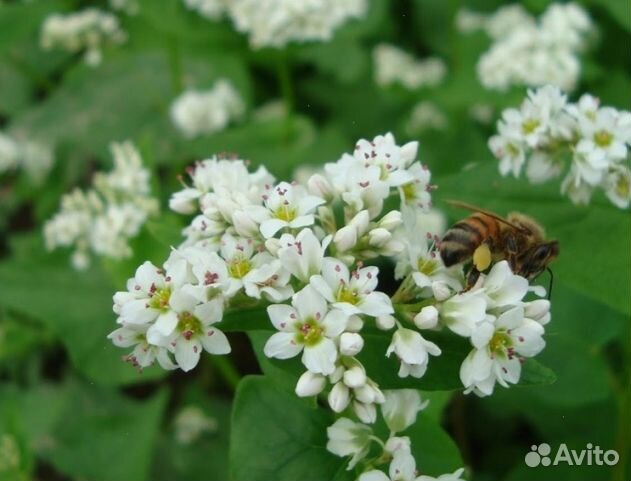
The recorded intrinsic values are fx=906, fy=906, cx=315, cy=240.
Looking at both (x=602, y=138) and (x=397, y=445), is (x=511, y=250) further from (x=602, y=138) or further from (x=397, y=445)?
(x=602, y=138)

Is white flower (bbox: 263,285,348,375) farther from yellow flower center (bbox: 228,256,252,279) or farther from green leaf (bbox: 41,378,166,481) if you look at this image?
green leaf (bbox: 41,378,166,481)

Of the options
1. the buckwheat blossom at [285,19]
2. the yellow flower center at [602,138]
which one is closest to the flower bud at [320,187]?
the yellow flower center at [602,138]

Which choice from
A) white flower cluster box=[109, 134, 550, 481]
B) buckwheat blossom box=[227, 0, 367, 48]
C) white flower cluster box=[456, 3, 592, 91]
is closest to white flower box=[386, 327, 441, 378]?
white flower cluster box=[109, 134, 550, 481]

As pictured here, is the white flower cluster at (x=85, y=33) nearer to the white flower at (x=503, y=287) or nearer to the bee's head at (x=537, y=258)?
the bee's head at (x=537, y=258)

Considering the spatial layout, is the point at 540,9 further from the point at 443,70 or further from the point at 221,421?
the point at 221,421

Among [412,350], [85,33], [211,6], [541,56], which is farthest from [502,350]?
[85,33]

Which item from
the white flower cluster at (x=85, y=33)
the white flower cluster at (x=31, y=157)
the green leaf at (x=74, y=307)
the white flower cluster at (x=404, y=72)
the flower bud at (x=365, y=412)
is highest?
the flower bud at (x=365, y=412)
